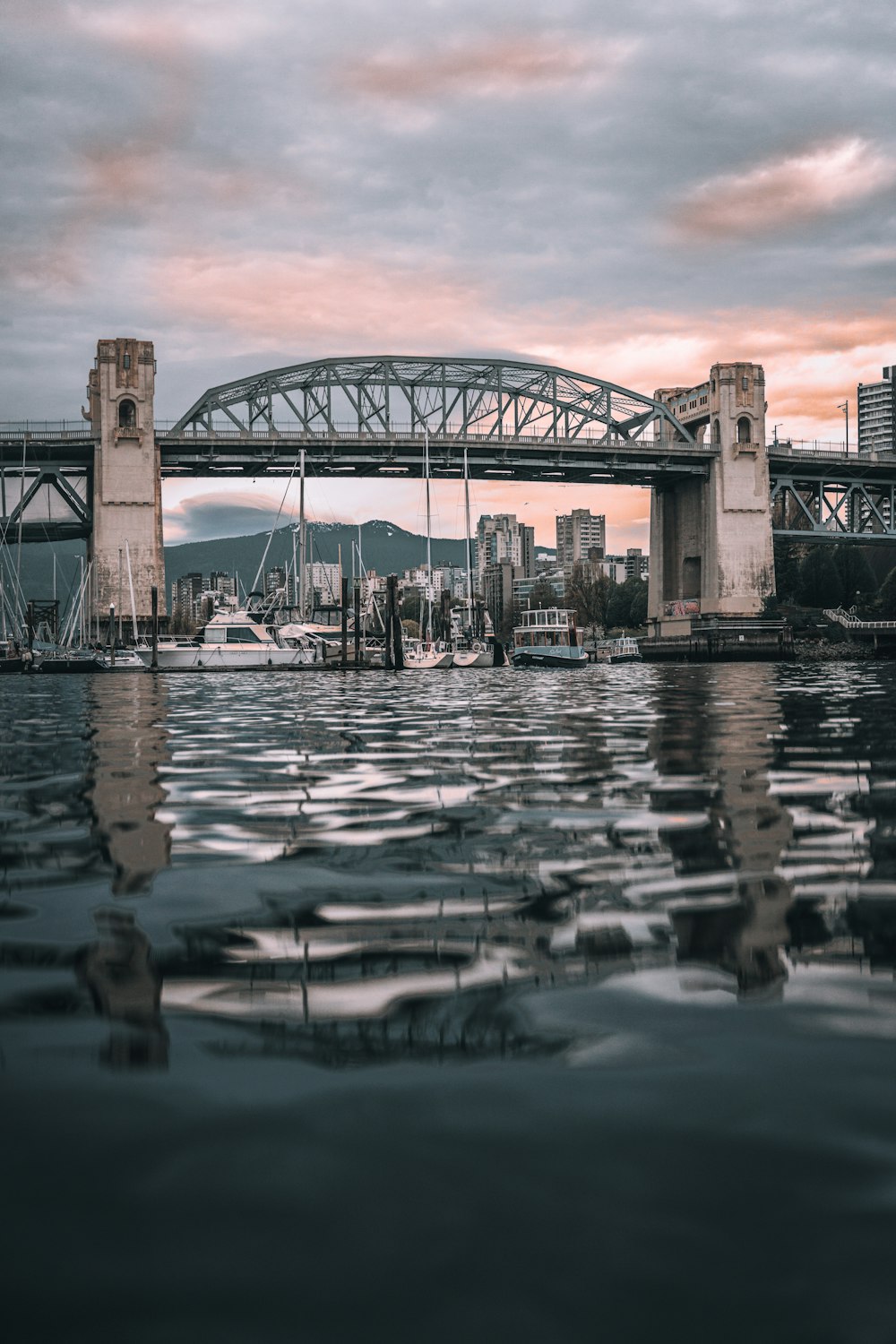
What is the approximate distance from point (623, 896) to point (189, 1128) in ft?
9.03

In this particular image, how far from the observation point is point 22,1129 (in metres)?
2.49

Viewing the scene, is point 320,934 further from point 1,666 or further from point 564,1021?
point 1,666

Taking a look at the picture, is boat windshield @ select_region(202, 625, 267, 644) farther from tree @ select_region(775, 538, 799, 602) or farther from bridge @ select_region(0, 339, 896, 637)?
tree @ select_region(775, 538, 799, 602)

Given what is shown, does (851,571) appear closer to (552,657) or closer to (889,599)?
(889,599)

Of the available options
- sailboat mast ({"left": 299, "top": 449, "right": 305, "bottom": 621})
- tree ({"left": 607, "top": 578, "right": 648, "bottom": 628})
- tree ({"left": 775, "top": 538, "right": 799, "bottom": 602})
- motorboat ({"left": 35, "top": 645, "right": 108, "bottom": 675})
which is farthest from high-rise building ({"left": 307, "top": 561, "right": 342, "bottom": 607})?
tree ({"left": 775, "top": 538, "right": 799, "bottom": 602})

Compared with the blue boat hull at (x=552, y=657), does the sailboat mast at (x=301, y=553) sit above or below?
above

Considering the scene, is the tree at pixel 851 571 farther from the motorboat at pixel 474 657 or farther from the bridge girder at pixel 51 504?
the bridge girder at pixel 51 504

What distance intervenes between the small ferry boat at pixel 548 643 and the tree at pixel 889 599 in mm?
45814

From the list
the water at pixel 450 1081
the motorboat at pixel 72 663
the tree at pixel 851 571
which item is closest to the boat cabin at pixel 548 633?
the motorboat at pixel 72 663

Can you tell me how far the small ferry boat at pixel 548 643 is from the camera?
65688mm

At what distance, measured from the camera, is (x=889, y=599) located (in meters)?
105

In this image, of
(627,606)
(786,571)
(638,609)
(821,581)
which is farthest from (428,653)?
(627,606)

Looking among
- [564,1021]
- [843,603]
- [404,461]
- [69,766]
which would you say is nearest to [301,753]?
[69,766]

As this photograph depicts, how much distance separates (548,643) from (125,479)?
3224cm
